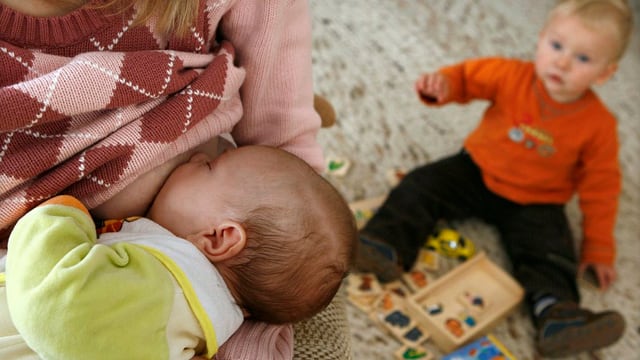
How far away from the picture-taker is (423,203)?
1564 mm

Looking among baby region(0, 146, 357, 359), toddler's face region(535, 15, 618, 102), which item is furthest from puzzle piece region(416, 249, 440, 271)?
baby region(0, 146, 357, 359)

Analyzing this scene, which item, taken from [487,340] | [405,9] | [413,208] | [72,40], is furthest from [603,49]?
[72,40]

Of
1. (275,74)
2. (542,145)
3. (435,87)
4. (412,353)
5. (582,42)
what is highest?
(275,74)

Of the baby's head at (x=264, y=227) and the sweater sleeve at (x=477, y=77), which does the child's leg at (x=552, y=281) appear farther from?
the baby's head at (x=264, y=227)

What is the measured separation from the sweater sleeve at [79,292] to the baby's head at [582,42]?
109cm

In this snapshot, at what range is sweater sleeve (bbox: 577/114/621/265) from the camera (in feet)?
4.87

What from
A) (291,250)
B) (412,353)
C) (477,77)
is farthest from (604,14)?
(291,250)

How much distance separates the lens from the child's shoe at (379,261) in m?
1.45

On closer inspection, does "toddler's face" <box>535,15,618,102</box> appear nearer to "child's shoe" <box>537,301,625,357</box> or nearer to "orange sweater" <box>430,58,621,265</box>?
"orange sweater" <box>430,58,621,265</box>

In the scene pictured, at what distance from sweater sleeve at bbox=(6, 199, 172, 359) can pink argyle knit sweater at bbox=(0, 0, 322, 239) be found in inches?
2.2

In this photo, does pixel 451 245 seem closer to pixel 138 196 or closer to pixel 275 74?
pixel 275 74

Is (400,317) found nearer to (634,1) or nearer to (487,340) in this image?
(487,340)

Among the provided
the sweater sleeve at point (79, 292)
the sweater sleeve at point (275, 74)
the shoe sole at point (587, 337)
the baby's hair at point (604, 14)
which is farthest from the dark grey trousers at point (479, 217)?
the sweater sleeve at point (79, 292)

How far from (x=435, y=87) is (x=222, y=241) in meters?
0.89
